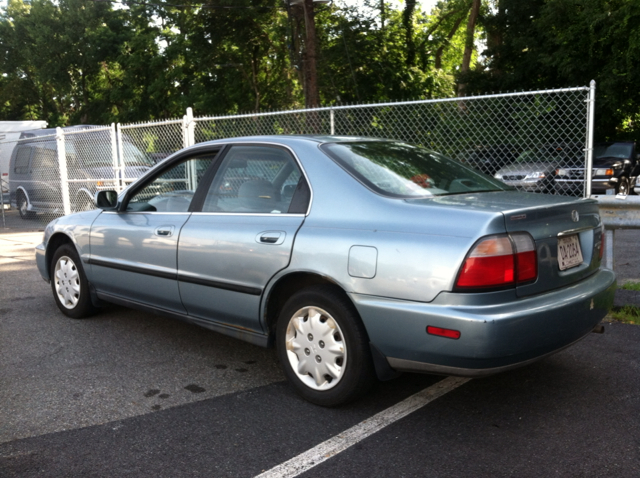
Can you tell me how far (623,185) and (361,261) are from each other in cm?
1580

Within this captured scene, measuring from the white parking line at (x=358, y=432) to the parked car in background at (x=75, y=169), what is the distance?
7.66m

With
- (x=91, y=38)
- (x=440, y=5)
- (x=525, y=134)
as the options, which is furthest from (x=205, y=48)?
(x=525, y=134)

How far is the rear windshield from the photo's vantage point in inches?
138

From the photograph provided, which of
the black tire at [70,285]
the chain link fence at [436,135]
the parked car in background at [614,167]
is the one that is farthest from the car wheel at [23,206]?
the parked car in background at [614,167]

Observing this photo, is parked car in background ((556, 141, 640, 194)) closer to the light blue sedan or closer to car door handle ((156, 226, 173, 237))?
the light blue sedan

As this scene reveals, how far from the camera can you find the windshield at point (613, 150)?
17.0 metres

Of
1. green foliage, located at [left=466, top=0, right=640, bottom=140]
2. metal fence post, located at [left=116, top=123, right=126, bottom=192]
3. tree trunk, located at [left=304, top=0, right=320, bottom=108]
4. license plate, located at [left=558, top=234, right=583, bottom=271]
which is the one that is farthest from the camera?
green foliage, located at [left=466, top=0, right=640, bottom=140]

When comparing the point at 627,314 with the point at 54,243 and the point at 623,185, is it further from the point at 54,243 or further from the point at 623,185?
the point at 623,185

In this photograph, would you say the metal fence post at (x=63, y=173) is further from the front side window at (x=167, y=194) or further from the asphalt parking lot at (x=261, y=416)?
the asphalt parking lot at (x=261, y=416)

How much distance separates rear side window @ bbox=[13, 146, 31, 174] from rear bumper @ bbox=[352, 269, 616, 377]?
1466 centimetres

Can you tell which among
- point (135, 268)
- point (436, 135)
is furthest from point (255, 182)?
point (436, 135)

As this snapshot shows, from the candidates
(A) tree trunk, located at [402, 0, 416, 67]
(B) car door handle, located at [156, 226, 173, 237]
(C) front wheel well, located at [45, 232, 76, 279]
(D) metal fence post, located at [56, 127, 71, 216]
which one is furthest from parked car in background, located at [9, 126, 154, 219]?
(A) tree trunk, located at [402, 0, 416, 67]

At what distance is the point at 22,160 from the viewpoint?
15969 millimetres

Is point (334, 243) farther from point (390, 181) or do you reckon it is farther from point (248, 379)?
point (248, 379)
